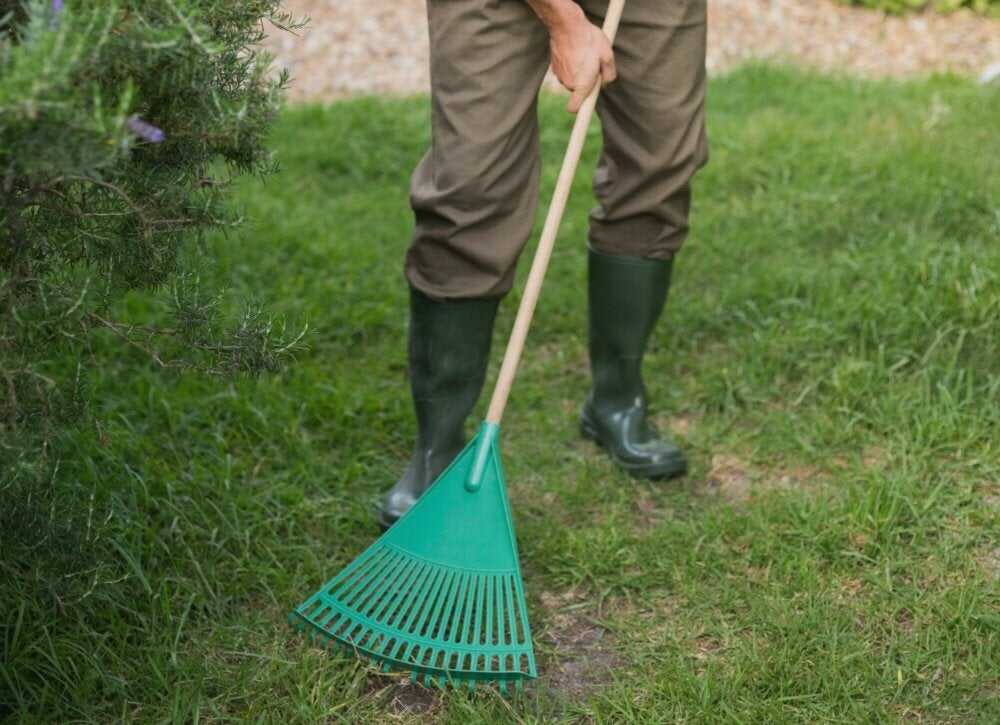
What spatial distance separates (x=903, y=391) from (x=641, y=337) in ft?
2.16

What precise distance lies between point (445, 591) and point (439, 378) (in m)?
0.56

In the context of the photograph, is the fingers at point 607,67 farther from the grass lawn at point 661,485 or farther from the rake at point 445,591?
the grass lawn at point 661,485

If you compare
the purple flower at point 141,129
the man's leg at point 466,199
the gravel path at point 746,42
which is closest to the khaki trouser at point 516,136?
the man's leg at point 466,199

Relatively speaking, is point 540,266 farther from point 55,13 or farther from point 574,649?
point 55,13

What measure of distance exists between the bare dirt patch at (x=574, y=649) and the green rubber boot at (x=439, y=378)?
0.39 metres

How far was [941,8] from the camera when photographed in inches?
266

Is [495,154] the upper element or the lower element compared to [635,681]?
upper

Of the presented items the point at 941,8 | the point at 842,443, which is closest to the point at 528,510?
the point at 842,443

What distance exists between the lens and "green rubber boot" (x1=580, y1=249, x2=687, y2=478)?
9.85ft

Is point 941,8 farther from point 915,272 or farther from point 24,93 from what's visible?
point 24,93

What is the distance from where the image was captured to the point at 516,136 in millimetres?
2557

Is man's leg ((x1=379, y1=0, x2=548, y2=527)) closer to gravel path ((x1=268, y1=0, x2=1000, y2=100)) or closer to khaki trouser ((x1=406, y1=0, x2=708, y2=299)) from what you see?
khaki trouser ((x1=406, y1=0, x2=708, y2=299))

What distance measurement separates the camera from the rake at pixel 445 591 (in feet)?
7.54

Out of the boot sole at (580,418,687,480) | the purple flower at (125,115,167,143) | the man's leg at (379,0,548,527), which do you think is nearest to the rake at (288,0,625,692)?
the man's leg at (379,0,548,527)
